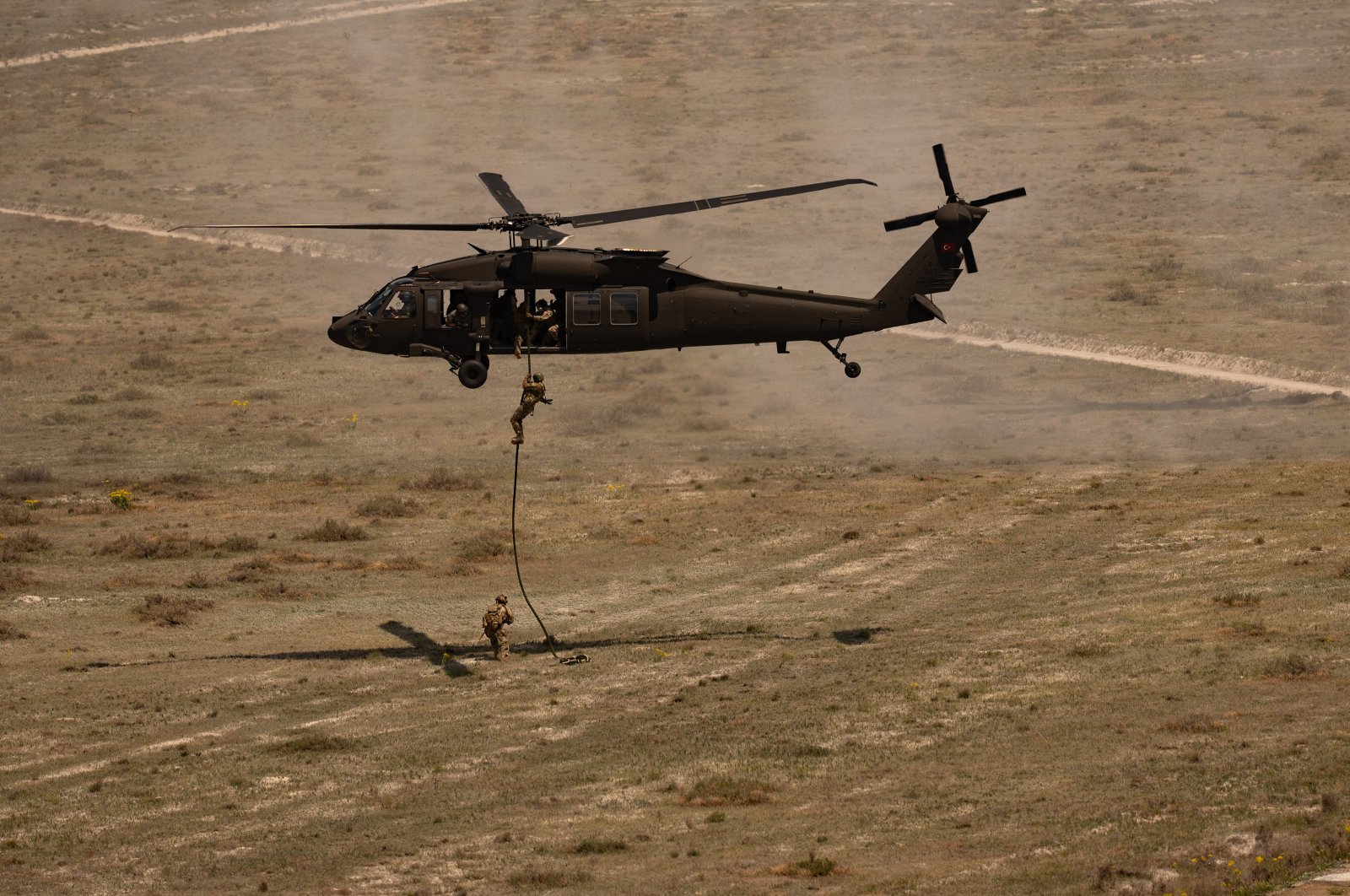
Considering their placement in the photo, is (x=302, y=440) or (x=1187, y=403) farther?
(x=1187, y=403)

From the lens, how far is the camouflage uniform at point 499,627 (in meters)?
41.6

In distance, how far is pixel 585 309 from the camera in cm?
3444

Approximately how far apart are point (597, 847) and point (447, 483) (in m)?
33.2

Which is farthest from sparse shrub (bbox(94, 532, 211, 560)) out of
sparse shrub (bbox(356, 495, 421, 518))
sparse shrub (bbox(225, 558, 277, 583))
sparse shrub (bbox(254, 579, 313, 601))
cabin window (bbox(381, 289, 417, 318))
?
cabin window (bbox(381, 289, 417, 318))

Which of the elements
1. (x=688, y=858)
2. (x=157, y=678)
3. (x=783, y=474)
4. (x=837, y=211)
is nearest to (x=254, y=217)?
(x=837, y=211)

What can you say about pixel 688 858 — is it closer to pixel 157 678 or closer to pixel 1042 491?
pixel 157 678

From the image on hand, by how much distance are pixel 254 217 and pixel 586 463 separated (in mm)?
49274

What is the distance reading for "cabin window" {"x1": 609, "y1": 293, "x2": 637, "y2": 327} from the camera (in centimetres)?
3459

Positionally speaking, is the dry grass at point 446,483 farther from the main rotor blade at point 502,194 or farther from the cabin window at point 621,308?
the cabin window at point 621,308

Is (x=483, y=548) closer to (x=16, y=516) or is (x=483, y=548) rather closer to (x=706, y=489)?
(x=706, y=489)

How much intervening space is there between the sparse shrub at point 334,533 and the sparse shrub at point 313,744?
62.4 feet

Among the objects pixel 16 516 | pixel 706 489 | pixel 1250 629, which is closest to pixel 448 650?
pixel 1250 629

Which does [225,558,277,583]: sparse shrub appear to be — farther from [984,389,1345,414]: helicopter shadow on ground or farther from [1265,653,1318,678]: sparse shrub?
[984,389,1345,414]: helicopter shadow on ground

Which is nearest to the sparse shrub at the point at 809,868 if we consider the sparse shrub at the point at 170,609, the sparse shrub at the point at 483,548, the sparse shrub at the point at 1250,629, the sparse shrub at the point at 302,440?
the sparse shrub at the point at 1250,629
